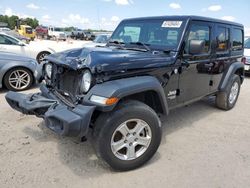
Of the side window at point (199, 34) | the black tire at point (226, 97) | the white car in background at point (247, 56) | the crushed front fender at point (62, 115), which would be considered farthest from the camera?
the white car in background at point (247, 56)

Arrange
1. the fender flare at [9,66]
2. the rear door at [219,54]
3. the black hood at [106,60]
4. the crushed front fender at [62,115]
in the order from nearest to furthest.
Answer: the crushed front fender at [62,115] < the black hood at [106,60] < the rear door at [219,54] < the fender flare at [9,66]

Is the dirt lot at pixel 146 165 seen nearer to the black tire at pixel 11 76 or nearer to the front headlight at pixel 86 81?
the front headlight at pixel 86 81

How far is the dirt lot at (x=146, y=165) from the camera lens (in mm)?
2838

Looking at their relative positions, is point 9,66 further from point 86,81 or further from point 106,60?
point 106,60

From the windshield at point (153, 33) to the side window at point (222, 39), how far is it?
1.16 m

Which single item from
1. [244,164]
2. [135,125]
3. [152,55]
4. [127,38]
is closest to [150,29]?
[127,38]

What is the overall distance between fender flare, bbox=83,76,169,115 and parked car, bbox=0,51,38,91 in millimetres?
4439

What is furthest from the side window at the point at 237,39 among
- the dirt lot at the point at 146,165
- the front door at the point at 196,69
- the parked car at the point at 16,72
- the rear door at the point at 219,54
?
the parked car at the point at 16,72

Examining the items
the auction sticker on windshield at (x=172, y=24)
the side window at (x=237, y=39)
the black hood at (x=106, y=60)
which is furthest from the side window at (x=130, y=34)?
the side window at (x=237, y=39)

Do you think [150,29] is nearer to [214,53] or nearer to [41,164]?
[214,53]

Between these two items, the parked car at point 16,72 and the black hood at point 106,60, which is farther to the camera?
the parked car at point 16,72

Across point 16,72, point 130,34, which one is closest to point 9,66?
point 16,72

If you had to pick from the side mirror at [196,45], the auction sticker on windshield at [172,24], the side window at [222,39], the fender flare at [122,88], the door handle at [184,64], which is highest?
the auction sticker on windshield at [172,24]

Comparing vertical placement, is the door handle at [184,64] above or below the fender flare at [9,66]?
above
